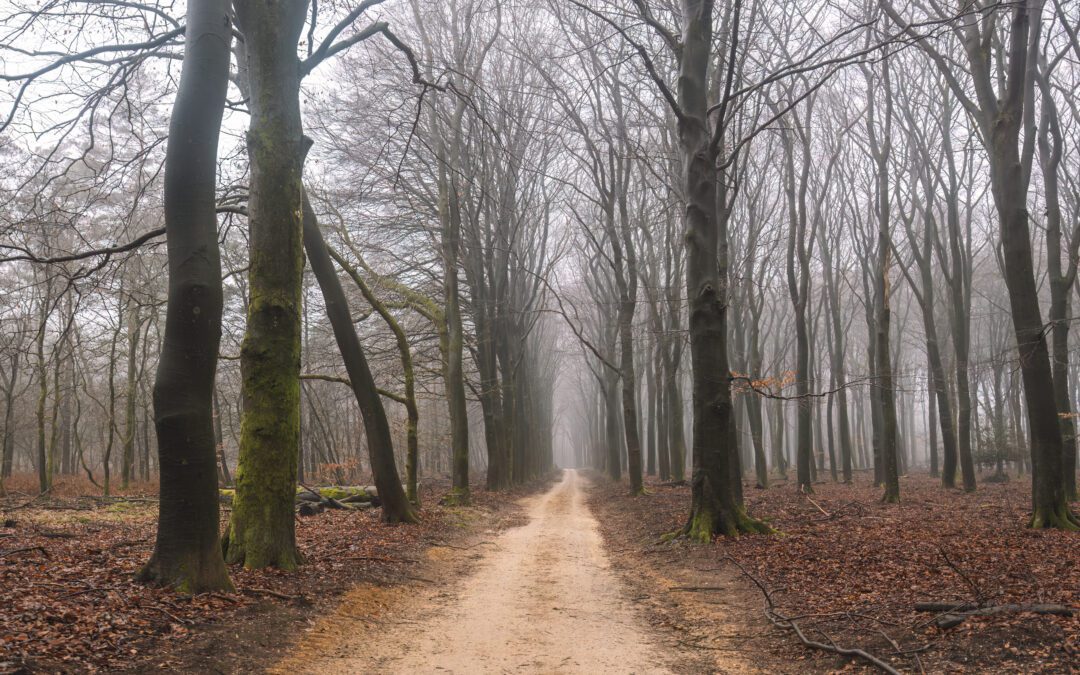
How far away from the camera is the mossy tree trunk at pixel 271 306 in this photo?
22.3ft

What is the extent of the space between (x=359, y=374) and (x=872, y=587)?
7.80 meters

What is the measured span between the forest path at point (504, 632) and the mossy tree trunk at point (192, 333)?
1312mm

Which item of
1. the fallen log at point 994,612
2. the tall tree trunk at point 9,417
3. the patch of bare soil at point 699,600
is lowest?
the patch of bare soil at point 699,600

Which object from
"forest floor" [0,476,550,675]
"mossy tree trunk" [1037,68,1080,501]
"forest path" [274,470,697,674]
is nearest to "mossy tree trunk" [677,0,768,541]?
"forest path" [274,470,697,674]

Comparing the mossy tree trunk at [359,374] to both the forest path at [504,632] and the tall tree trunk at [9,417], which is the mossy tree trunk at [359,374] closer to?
the forest path at [504,632]

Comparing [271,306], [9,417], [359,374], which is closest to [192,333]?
[271,306]

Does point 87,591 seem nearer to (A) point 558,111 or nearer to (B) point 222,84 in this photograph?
(B) point 222,84

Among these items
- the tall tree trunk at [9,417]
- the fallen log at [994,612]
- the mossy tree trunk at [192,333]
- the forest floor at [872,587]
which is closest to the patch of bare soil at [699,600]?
the forest floor at [872,587]

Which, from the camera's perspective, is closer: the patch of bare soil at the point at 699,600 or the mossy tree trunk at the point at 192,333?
the patch of bare soil at the point at 699,600

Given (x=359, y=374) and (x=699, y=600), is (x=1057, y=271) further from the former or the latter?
(x=359, y=374)

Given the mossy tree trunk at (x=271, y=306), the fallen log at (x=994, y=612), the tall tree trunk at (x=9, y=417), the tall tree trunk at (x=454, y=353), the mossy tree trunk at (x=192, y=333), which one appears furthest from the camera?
the tall tree trunk at (x=9, y=417)

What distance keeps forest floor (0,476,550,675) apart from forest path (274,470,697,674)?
321 mm

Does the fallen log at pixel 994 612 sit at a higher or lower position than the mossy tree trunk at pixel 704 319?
lower

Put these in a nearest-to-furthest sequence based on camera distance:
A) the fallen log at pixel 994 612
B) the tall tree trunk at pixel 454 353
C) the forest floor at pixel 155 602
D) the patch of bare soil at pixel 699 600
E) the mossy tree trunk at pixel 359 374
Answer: the forest floor at pixel 155 602
the fallen log at pixel 994 612
the patch of bare soil at pixel 699 600
the mossy tree trunk at pixel 359 374
the tall tree trunk at pixel 454 353
